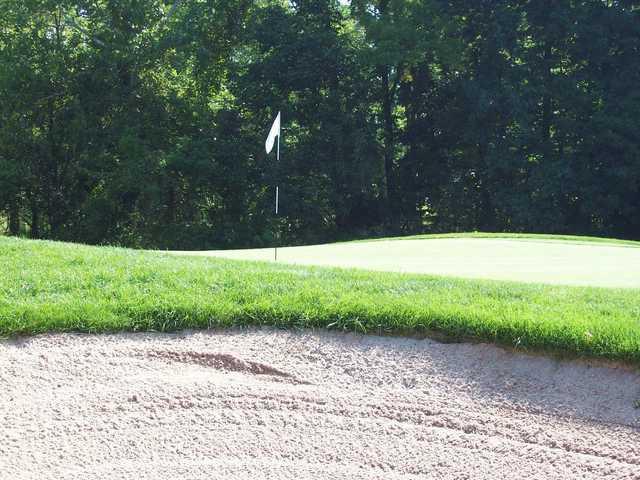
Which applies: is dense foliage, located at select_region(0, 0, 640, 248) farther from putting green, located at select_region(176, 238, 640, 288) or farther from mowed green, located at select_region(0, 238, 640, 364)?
mowed green, located at select_region(0, 238, 640, 364)

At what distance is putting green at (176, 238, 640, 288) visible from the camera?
7.01m

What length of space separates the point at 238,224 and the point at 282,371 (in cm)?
1926

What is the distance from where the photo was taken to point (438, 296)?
5.34 meters

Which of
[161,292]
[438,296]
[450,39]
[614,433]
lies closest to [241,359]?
[161,292]

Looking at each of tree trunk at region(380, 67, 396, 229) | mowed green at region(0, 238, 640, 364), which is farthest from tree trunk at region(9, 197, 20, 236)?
mowed green at region(0, 238, 640, 364)

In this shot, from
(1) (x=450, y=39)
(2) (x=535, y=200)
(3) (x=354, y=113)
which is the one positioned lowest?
(2) (x=535, y=200)

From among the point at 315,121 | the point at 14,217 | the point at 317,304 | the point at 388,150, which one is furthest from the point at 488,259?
the point at 14,217

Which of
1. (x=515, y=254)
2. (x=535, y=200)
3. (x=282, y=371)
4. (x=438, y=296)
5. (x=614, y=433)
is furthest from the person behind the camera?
(x=535, y=200)

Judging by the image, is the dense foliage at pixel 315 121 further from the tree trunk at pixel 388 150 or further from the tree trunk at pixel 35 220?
the tree trunk at pixel 35 220

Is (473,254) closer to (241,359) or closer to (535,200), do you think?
(241,359)

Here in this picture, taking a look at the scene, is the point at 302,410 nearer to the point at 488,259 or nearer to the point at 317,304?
the point at 317,304

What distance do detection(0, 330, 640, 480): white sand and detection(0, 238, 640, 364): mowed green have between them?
0.13 metres

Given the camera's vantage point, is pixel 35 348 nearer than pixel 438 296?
Yes

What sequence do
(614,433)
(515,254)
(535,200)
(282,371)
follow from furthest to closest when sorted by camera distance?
(535,200), (515,254), (282,371), (614,433)
